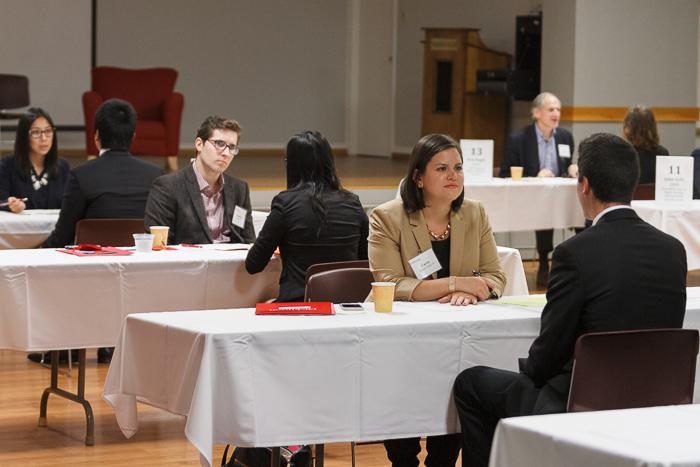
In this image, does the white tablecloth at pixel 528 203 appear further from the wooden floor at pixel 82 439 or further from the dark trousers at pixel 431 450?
the dark trousers at pixel 431 450

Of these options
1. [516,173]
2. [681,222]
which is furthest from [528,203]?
[681,222]

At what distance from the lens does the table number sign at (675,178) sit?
281 inches

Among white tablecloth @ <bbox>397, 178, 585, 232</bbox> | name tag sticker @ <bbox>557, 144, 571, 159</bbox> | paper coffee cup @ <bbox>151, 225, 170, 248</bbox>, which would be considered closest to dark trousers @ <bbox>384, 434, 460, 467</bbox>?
paper coffee cup @ <bbox>151, 225, 170, 248</bbox>

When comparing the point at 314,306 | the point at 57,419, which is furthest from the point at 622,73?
the point at 314,306

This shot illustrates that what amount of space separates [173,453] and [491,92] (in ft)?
28.6

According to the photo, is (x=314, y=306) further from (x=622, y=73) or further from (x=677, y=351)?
(x=622, y=73)

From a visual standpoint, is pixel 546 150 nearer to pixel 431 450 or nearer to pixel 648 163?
pixel 648 163

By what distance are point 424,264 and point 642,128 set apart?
15.5ft

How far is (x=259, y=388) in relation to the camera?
3193 millimetres

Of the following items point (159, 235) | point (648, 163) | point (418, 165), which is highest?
point (418, 165)

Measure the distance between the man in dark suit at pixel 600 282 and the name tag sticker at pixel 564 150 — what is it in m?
5.54

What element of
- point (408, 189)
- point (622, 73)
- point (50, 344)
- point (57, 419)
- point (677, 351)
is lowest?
point (57, 419)

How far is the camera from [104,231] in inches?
218

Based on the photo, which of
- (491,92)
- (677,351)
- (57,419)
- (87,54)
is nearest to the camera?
(677,351)
